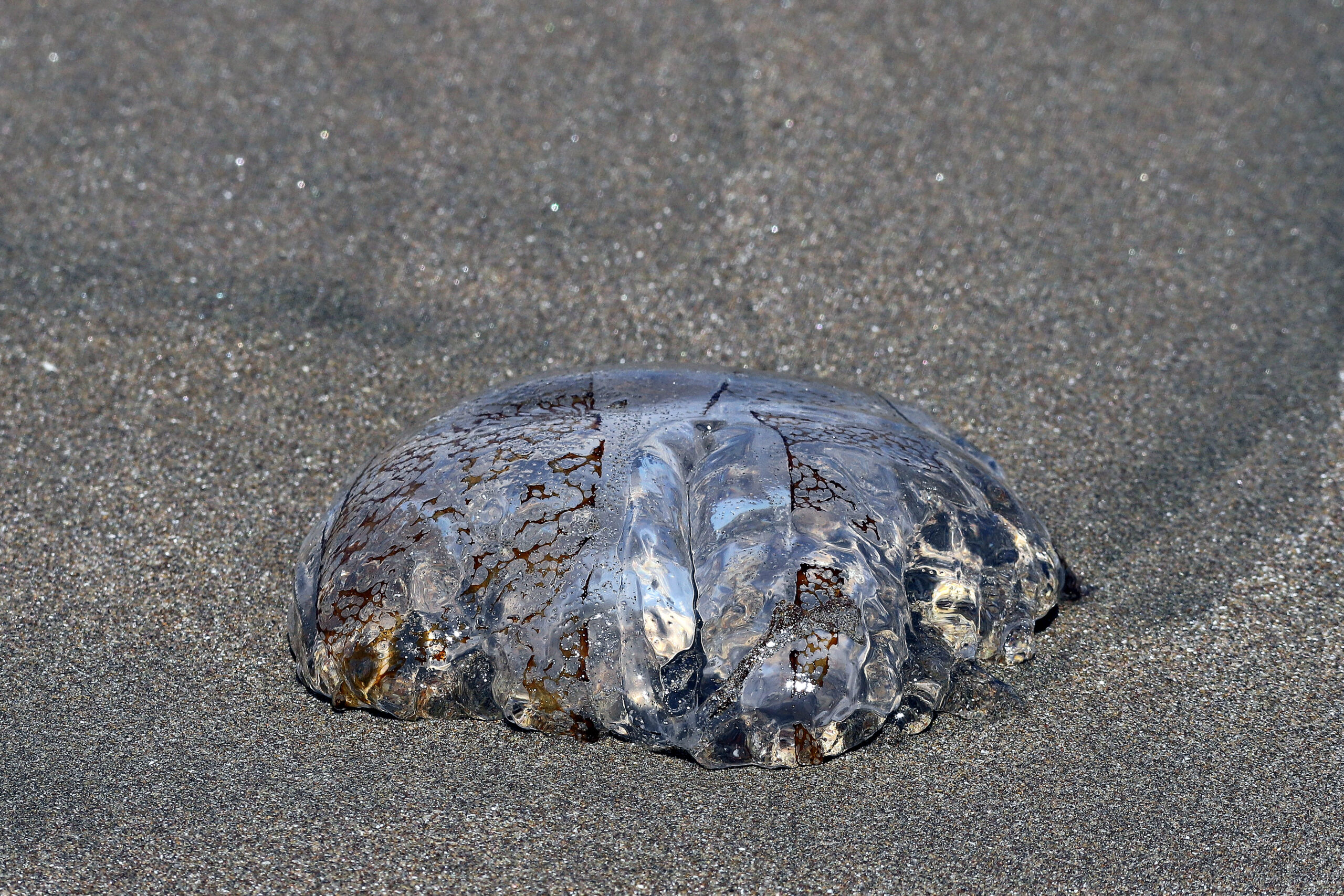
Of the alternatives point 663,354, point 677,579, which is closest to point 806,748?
point 677,579

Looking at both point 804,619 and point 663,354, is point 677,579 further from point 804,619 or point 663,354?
point 663,354

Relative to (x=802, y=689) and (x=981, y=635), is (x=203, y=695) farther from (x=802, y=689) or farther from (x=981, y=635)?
(x=981, y=635)

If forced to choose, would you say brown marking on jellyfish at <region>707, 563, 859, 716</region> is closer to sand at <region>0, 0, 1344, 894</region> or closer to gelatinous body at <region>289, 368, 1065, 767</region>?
gelatinous body at <region>289, 368, 1065, 767</region>

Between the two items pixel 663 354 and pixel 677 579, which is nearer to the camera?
pixel 677 579

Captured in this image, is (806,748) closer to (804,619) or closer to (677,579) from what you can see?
(804,619)

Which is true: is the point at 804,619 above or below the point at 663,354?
above

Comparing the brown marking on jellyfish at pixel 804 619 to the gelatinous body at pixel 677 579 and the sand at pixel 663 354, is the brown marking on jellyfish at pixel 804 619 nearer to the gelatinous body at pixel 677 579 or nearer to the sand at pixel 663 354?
the gelatinous body at pixel 677 579

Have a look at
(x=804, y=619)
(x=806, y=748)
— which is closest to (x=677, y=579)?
(x=804, y=619)
